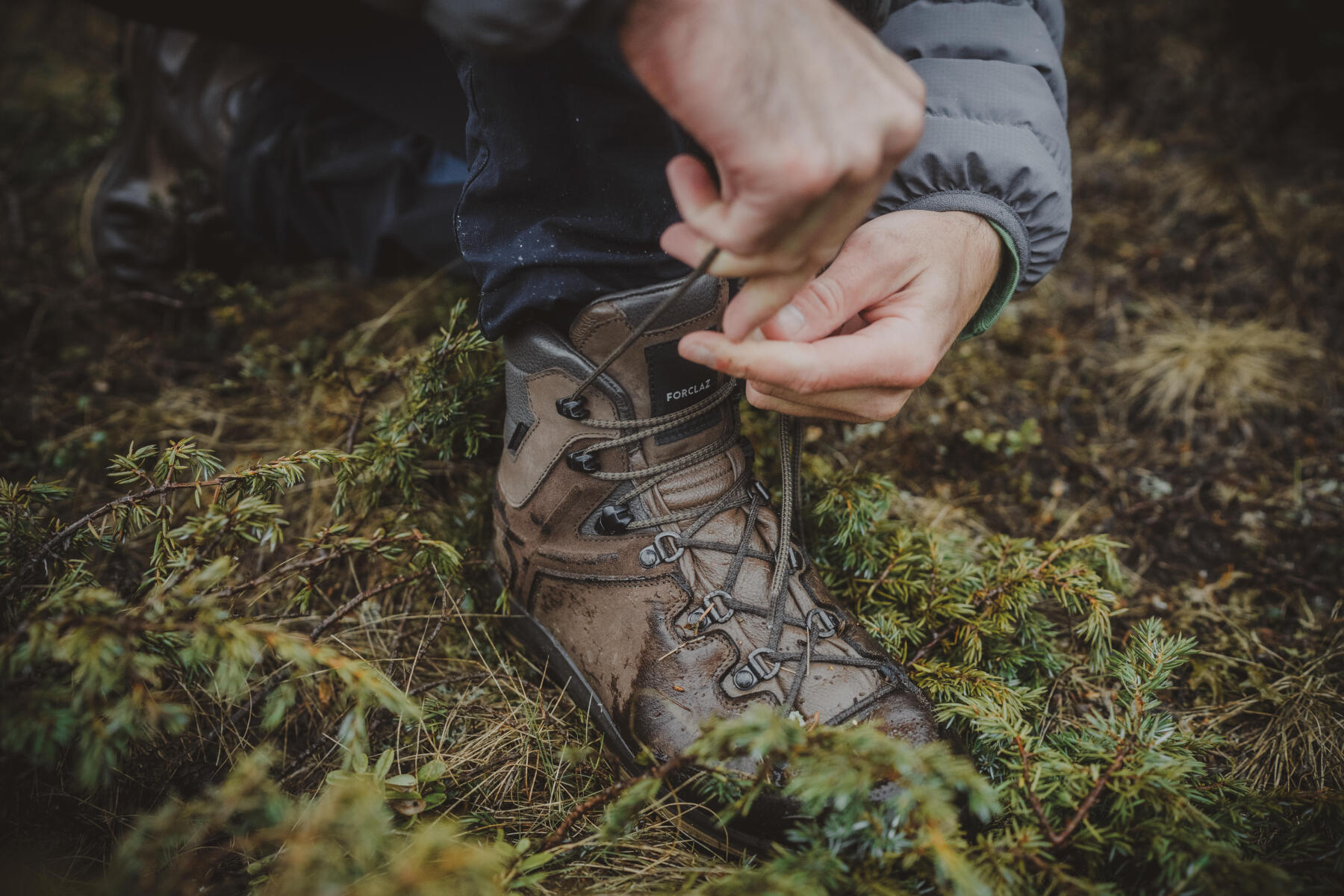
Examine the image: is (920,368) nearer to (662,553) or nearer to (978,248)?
(978,248)

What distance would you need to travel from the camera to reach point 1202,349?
288cm

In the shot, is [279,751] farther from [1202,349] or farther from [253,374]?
[1202,349]

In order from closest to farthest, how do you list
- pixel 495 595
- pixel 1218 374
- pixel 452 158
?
pixel 495 595
pixel 452 158
pixel 1218 374

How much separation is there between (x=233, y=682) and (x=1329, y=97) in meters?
5.84

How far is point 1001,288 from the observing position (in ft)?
6.20

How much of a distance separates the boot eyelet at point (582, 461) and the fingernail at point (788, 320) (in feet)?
1.80

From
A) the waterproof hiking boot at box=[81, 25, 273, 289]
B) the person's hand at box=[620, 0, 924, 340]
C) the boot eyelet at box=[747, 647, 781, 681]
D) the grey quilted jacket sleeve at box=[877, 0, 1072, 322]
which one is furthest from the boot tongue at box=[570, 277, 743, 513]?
the waterproof hiking boot at box=[81, 25, 273, 289]

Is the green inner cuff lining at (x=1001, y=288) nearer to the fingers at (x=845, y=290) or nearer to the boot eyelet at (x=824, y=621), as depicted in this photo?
the fingers at (x=845, y=290)

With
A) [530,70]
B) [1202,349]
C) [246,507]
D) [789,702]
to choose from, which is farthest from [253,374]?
[1202,349]

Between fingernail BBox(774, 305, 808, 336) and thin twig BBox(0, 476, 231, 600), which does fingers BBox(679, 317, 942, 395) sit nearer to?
fingernail BBox(774, 305, 808, 336)

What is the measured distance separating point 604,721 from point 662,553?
1.42 feet

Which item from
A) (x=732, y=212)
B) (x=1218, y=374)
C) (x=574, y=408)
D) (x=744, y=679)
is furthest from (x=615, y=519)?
(x=1218, y=374)

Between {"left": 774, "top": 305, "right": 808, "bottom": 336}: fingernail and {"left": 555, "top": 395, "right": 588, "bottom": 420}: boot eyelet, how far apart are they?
0.49 m

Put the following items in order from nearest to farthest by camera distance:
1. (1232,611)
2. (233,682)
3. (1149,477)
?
(233,682) → (1232,611) → (1149,477)
